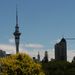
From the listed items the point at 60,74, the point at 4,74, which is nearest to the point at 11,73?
the point at 4,74

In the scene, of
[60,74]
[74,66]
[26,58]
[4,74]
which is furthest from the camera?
[74,66]

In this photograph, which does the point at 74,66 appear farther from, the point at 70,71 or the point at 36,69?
the point at 36,69

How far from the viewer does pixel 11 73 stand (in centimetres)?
7619

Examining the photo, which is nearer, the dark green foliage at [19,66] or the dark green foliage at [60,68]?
the dark green foliage at [19,66]

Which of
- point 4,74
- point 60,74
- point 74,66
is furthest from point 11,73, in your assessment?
point 74,66

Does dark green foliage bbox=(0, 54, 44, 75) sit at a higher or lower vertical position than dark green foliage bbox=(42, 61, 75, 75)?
lower

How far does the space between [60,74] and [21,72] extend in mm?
71663

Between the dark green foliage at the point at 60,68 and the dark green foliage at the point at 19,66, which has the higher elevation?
the dark green foliage at the point at 60,68

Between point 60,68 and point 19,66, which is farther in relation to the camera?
point 60,68

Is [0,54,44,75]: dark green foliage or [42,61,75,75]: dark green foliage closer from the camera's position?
[0,54,44,75]: dark green foliage

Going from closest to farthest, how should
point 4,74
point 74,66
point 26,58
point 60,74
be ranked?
point 4,74 → point 26,58 → point 60,74 → point 74,66

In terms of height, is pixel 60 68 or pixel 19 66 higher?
pixel 60 68

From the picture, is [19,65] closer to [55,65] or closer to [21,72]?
[21,72]

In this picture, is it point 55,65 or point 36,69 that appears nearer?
point 36,69
